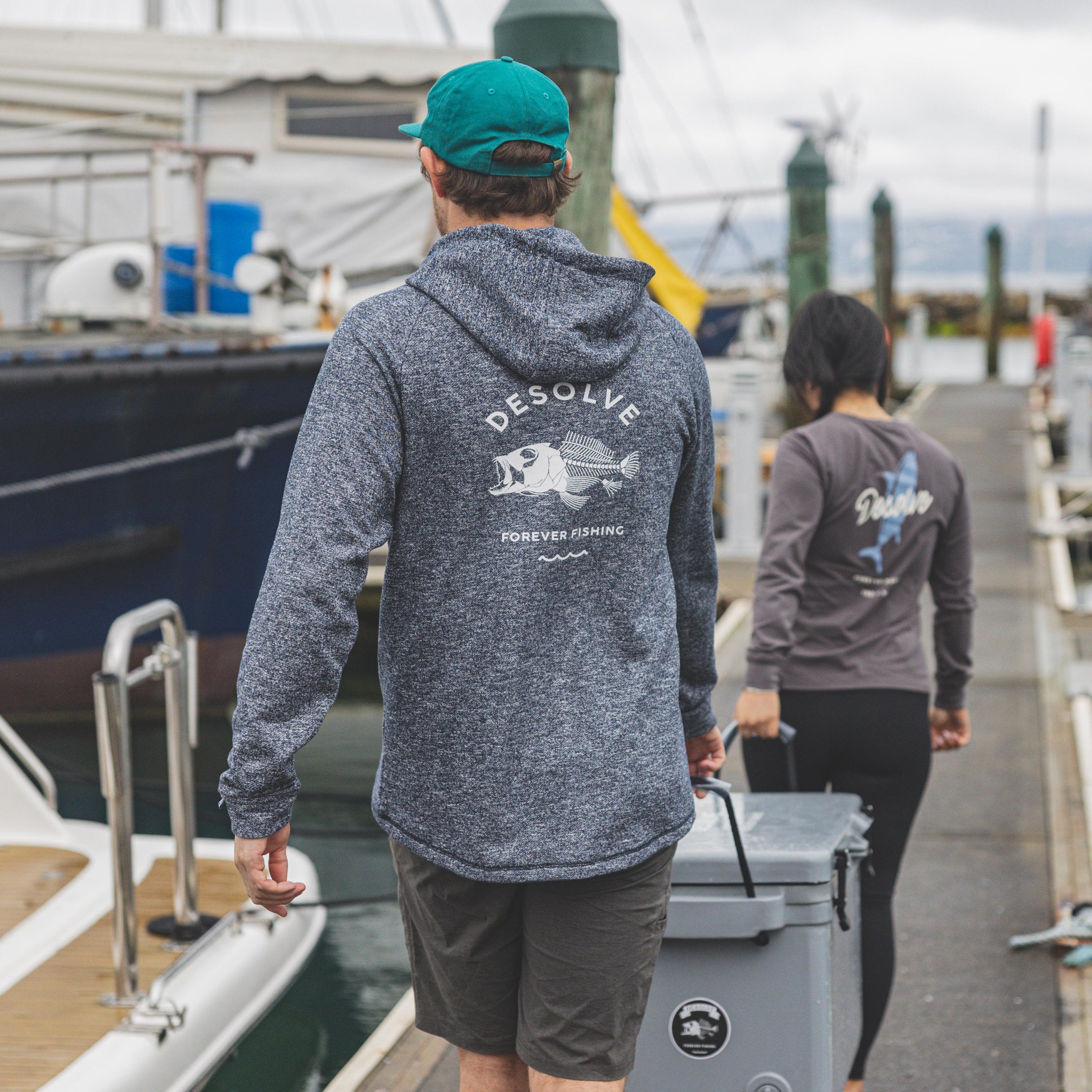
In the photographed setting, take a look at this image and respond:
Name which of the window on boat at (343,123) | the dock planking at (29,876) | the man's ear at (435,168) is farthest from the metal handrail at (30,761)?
the window on boat at (343,123)

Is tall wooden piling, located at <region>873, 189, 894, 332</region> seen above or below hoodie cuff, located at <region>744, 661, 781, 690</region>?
above

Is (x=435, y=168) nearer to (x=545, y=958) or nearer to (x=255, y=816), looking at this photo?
(x=255, y=816)

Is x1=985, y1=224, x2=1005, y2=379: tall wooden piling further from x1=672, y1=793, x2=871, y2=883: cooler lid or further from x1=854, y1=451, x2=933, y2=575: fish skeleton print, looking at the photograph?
x1=672, y1=793, x2=871, y2=883: cooler lid

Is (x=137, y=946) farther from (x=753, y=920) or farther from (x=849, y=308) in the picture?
(x=849, y=308)

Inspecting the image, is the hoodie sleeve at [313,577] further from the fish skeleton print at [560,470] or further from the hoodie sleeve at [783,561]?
the hoodie sleeve at [783,561]

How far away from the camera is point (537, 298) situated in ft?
5.51

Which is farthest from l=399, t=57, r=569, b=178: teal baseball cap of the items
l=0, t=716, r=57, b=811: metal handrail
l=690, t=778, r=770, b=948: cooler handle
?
l=0, t=716, r=57, b=811: metal handrail

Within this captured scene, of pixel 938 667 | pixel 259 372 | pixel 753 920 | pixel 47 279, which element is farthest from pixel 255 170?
pixel 753 920

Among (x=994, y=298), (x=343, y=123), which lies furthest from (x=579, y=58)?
(x=994, y=298)

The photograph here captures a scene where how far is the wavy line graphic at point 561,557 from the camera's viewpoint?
1652 millimetres

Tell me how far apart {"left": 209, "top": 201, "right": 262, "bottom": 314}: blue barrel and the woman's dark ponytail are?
6.37m

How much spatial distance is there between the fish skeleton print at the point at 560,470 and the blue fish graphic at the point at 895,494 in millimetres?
1150

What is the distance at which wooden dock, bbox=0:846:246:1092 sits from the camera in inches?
126

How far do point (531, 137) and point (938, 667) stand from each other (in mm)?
1691
